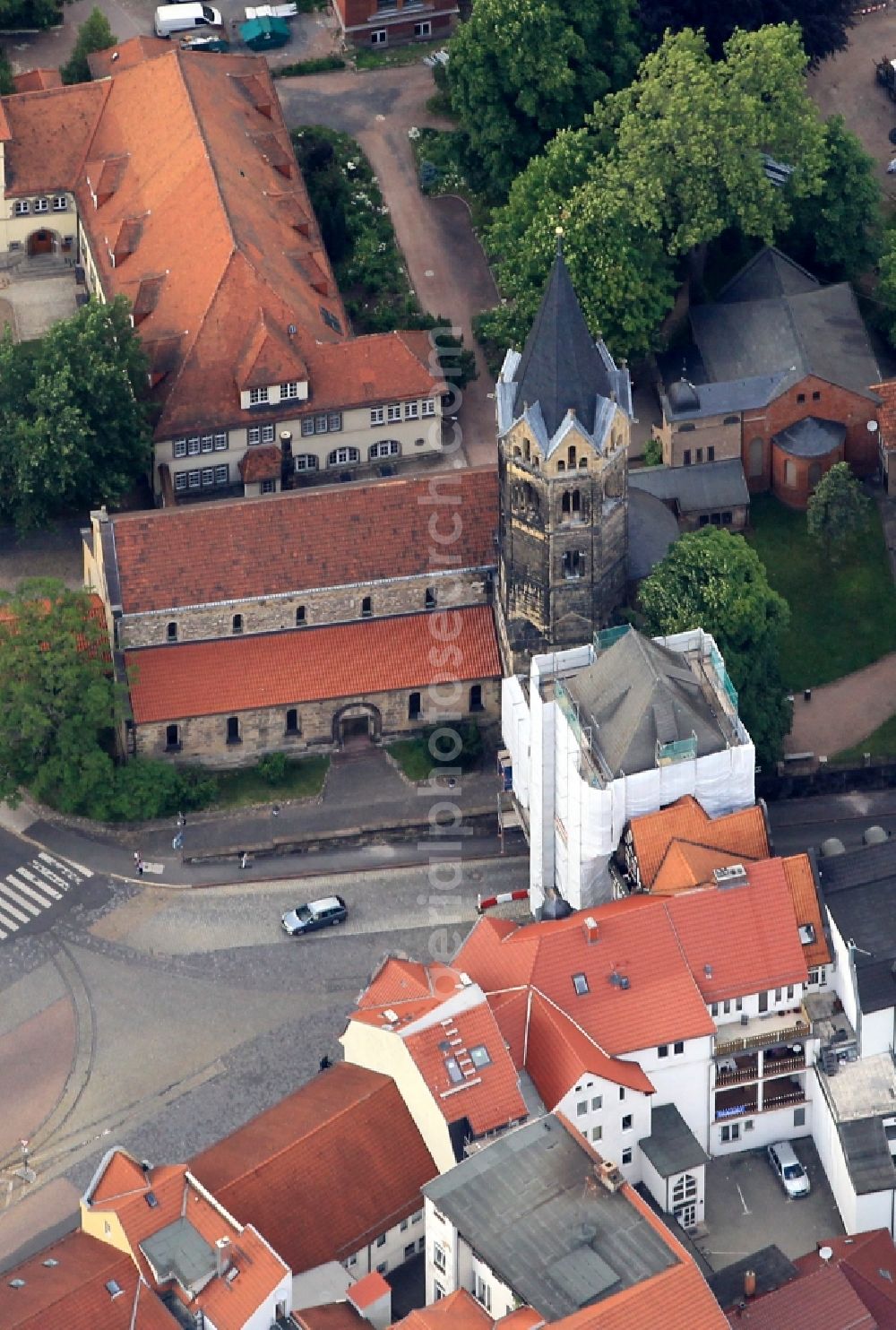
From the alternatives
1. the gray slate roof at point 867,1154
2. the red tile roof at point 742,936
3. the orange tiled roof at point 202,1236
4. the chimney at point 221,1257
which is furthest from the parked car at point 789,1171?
the chimney at point 221,1257

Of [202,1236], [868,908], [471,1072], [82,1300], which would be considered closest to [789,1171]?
[868,908]

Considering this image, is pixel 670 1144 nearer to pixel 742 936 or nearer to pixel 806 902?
pixel 742 936

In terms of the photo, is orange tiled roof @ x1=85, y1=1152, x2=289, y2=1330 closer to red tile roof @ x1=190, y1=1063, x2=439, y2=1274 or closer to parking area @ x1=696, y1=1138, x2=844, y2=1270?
red tile roof @ x1=190, y1=1063, x2=439, y2=1274

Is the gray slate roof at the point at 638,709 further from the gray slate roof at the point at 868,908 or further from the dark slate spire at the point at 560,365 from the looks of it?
the dark slate spire at the point at 560,365

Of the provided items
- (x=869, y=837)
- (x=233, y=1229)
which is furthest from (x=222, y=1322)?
(x=869, y=837)

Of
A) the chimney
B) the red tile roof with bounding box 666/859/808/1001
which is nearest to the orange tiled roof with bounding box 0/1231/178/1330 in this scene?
the chimney
